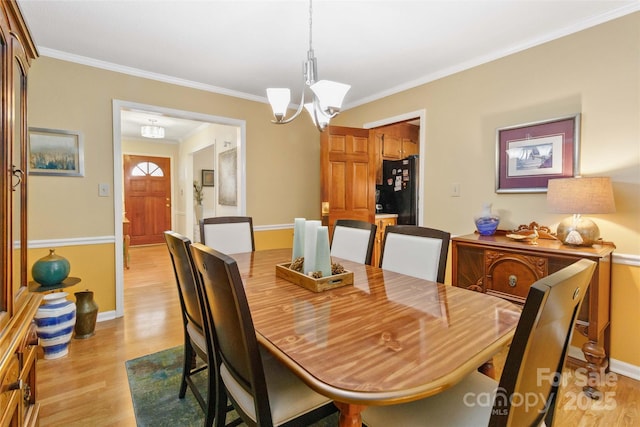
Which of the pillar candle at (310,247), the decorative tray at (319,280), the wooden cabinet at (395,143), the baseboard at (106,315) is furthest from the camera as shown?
the wooden cabinet at (395,143)

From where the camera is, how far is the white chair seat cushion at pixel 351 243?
7.21 feet

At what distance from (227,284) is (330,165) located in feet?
8.86

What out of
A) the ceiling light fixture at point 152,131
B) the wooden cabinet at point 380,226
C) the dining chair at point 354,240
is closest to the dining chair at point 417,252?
the dining chair at point 354,240

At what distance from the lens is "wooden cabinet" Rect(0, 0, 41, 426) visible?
1.01 meters

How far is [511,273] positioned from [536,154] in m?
0.99

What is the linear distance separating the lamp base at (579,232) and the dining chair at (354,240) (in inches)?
50.4

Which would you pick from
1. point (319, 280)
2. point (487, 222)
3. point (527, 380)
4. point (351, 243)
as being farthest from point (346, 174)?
point (527, 380)

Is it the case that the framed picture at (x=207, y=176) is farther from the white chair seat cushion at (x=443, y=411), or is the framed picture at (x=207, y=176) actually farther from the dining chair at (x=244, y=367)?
the white chair seat cushion at (x=443, y=411)

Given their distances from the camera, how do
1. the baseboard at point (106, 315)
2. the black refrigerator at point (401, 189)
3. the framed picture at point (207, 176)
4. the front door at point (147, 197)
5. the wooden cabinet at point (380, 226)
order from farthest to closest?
the front door at point (147, 197)
the framed picture at point (207, 176)
the black refrigerator at point (401, 189)
the wooden cabinet at point (380, 226)
the baseboard at point (106, 315)

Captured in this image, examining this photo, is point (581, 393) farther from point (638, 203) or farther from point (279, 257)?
point (279, 257)

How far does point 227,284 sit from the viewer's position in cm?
96

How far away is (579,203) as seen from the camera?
1.93 metres

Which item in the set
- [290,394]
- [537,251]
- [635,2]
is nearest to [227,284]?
[290,394]

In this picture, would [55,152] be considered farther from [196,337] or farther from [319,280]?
[319,280]
